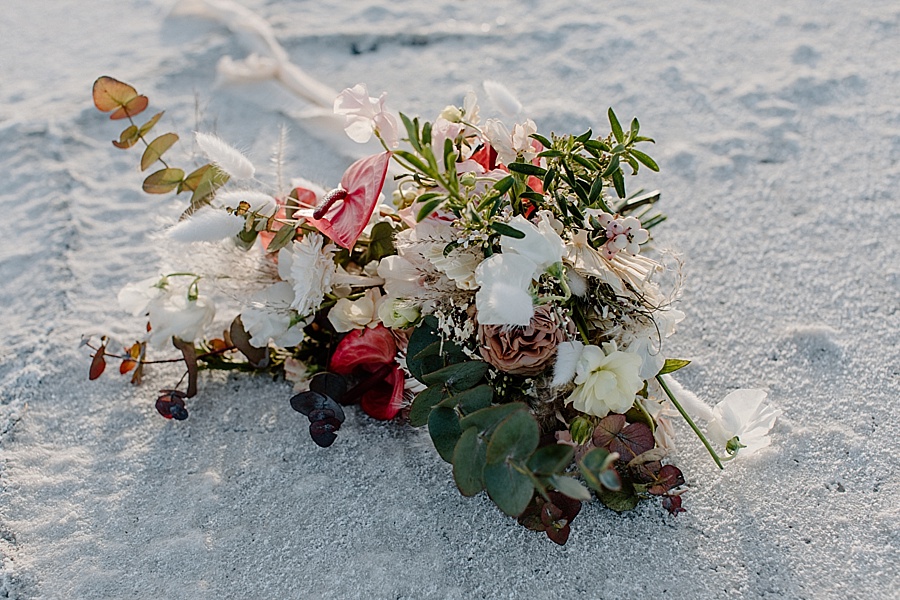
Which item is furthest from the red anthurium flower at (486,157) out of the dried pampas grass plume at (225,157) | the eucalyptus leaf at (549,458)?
the eucalyptus leaf at (549,458)

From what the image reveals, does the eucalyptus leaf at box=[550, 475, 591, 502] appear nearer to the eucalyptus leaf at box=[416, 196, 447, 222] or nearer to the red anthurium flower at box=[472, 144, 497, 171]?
the eucalyptus leaf at box=[416, 196, 447, 222]

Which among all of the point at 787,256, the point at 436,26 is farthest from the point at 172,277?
the point at 436,26

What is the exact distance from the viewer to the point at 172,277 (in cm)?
127

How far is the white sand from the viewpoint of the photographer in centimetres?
103

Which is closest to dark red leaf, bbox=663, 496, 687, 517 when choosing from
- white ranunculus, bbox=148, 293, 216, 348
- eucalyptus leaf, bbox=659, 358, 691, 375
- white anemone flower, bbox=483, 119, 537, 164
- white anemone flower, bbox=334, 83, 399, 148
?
eucalyptus leaf, bbox=659, 358, 691, 375

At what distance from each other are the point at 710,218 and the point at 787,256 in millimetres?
176

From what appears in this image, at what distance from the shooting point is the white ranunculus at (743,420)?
41.2 inches

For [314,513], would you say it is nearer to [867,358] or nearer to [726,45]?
[867,358]

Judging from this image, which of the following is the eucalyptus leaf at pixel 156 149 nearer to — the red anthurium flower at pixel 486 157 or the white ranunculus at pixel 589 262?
the red anthurium flower at pixel 486 157

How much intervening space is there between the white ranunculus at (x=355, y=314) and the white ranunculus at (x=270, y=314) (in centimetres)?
7

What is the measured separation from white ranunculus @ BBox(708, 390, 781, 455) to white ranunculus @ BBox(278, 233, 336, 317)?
21.2 inches

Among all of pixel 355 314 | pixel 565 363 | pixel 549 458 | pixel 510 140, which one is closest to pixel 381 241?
pixel 355 314

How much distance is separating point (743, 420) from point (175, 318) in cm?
81

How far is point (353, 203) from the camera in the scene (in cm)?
102
